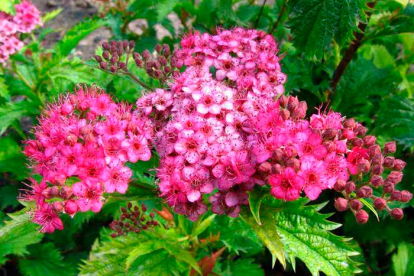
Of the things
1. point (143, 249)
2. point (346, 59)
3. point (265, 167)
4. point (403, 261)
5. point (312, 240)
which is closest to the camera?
point (265, 167)

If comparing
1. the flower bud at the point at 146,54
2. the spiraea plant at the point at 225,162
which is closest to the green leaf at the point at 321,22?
the spiraea plant at the point at 225,162

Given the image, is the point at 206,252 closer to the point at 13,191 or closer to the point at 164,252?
the point at 164,252

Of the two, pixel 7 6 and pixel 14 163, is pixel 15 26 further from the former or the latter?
pixel 14 163

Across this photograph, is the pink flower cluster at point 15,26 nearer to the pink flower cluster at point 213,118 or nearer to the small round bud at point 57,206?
the pink flower cluster at point 213,118

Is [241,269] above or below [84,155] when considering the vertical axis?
below

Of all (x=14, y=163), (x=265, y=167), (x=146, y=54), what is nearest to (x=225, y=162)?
(x=265, y=167)

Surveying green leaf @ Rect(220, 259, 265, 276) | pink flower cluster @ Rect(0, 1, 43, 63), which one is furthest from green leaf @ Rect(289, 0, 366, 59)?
pink flower cluster @ Rect(0, 1, 43, 63)
